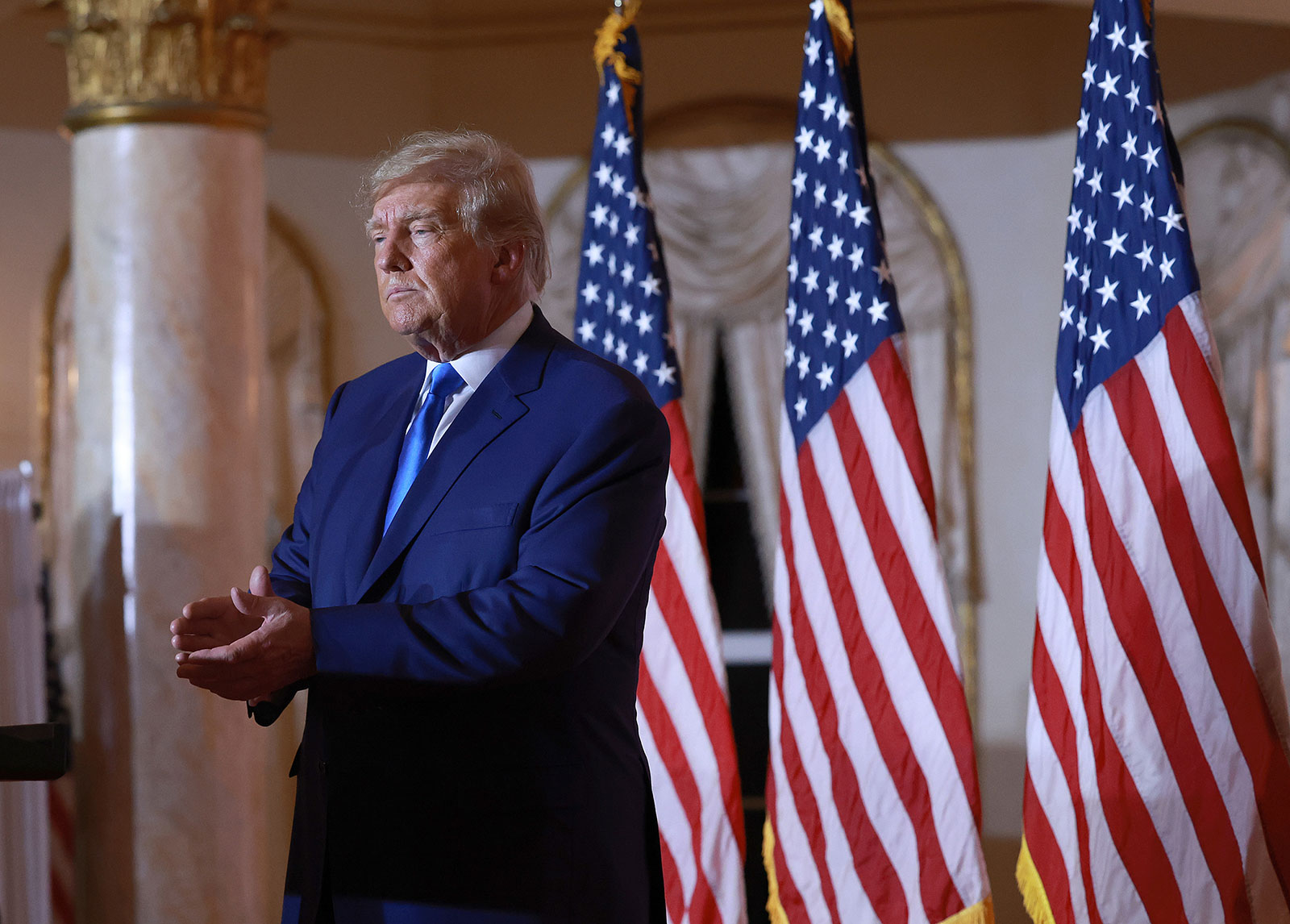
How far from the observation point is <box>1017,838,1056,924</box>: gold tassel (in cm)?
340

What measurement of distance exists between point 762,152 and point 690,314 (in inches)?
35.9

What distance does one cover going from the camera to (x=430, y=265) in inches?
75.1

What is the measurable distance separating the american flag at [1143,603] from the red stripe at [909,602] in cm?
17

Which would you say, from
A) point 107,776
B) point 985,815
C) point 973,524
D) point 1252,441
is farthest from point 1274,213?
point 107,776

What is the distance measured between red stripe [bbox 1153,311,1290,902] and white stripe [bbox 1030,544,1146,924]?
320 mm

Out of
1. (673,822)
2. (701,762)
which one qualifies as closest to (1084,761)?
(701,762)

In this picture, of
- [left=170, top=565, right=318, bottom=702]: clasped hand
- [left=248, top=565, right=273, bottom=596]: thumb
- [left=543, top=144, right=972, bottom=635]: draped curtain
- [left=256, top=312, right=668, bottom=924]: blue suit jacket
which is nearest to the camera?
[left=170, top=565, right=318, bottom=702]: clasped hand

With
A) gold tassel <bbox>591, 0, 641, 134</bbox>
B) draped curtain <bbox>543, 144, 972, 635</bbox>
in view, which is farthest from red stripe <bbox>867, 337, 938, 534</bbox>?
draped curtain <bbox>543, 144, 972, 635</bbox>

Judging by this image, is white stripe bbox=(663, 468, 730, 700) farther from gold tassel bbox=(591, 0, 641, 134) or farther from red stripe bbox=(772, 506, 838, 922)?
gold tassel bbox=(591, 0, 641, 134)

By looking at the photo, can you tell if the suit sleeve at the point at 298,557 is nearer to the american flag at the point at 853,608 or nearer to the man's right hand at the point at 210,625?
the man's right hand at the point at 210,625

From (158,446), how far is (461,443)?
2.96 meters

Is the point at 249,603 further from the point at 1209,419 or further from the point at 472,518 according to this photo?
the point at 1209,419

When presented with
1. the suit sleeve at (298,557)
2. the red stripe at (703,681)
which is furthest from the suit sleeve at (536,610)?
the red stripe at (703,681)

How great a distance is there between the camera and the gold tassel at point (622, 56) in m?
4.18
